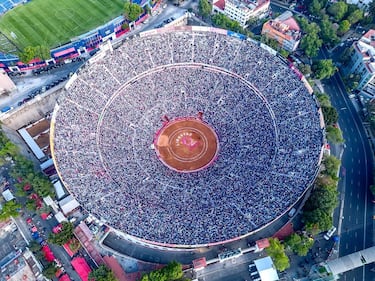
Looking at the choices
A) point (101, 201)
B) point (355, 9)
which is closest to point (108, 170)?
point (101, 201)

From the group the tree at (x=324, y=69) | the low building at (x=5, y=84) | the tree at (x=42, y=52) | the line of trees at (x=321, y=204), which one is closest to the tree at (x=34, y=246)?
the low building at (x=5, y=84)

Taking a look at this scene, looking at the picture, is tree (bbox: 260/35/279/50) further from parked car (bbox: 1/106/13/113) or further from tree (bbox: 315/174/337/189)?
parked car (bbox: 1/106/13/113)

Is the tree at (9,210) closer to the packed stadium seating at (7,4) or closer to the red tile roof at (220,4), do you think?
the packed stadium seating at (7,4)

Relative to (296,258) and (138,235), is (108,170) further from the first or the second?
(296,258)

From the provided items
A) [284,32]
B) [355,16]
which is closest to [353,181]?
[284,32]

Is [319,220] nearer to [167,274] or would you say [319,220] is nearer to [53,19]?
[167,274]
